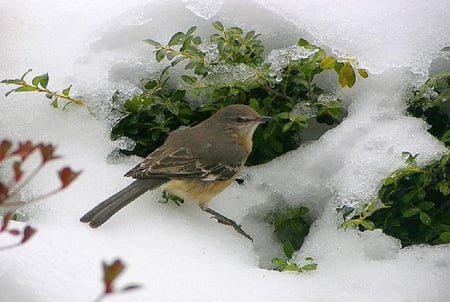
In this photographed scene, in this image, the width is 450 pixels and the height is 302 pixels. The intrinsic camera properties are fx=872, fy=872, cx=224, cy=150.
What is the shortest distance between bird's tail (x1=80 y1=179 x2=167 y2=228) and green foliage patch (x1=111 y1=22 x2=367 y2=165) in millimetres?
443

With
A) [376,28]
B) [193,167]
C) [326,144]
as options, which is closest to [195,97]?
[193,167]

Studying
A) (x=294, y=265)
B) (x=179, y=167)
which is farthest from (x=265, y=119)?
(x=294, y=265)

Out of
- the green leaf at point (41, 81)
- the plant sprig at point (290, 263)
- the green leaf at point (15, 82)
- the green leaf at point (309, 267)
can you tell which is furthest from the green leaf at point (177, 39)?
the green leaf at point (309, 267)

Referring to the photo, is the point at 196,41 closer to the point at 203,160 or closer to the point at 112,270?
the point at 203,160

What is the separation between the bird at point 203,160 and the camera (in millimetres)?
4582

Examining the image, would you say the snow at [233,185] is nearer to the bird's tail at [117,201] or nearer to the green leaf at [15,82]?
the bird's tail at [117,201]

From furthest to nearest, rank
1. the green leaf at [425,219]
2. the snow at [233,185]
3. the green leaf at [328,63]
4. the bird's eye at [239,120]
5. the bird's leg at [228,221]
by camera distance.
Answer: the bird's eye at [239,120] → the green leaf at [328,63] → the bird's leg at [228,221] → the green leaf at [425,219] → the snow at [233,185]

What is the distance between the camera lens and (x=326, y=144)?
4.69 metres

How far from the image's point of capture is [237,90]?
4.82 meters

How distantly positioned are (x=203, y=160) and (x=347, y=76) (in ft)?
3.08

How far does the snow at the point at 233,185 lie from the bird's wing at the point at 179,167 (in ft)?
0.42

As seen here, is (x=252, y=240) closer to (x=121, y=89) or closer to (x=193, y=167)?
(x=193, y=167)

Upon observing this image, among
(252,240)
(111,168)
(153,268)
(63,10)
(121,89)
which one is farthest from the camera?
(63,10)

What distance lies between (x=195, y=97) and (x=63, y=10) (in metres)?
1.33
